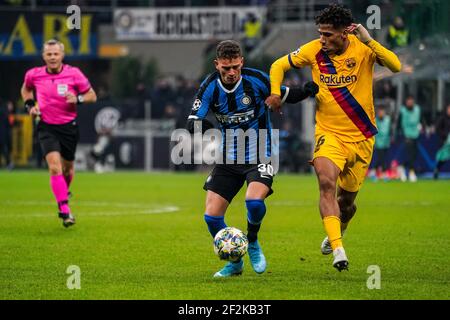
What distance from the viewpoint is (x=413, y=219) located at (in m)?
17.7

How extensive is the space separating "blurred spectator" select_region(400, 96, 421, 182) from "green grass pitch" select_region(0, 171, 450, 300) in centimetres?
583

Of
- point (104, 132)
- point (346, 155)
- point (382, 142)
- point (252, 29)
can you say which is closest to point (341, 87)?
point (346, 155)

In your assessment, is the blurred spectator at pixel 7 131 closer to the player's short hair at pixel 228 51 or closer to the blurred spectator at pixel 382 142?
the blurred spectator at pixel 382 142

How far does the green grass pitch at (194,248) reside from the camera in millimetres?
9781

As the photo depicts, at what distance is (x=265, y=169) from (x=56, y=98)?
645cm

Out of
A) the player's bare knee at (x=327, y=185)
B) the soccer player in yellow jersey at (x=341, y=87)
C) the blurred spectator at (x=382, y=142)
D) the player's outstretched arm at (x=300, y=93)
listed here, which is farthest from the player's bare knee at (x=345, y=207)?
the blurred spectator at (x=382, y=142)

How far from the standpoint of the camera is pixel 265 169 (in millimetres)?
11008

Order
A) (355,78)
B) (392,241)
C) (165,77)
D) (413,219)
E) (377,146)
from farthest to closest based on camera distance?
(165,77)
(377,146)
(413,219)
(392,241)
(355,78)

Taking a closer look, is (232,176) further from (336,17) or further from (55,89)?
(55,89)

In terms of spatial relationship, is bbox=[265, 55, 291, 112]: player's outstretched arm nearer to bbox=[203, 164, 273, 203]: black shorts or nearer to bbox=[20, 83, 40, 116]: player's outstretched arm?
bbox=[203, 164, 273, 203]: black shorts

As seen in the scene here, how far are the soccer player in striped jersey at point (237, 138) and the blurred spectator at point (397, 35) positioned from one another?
65.8 ft
